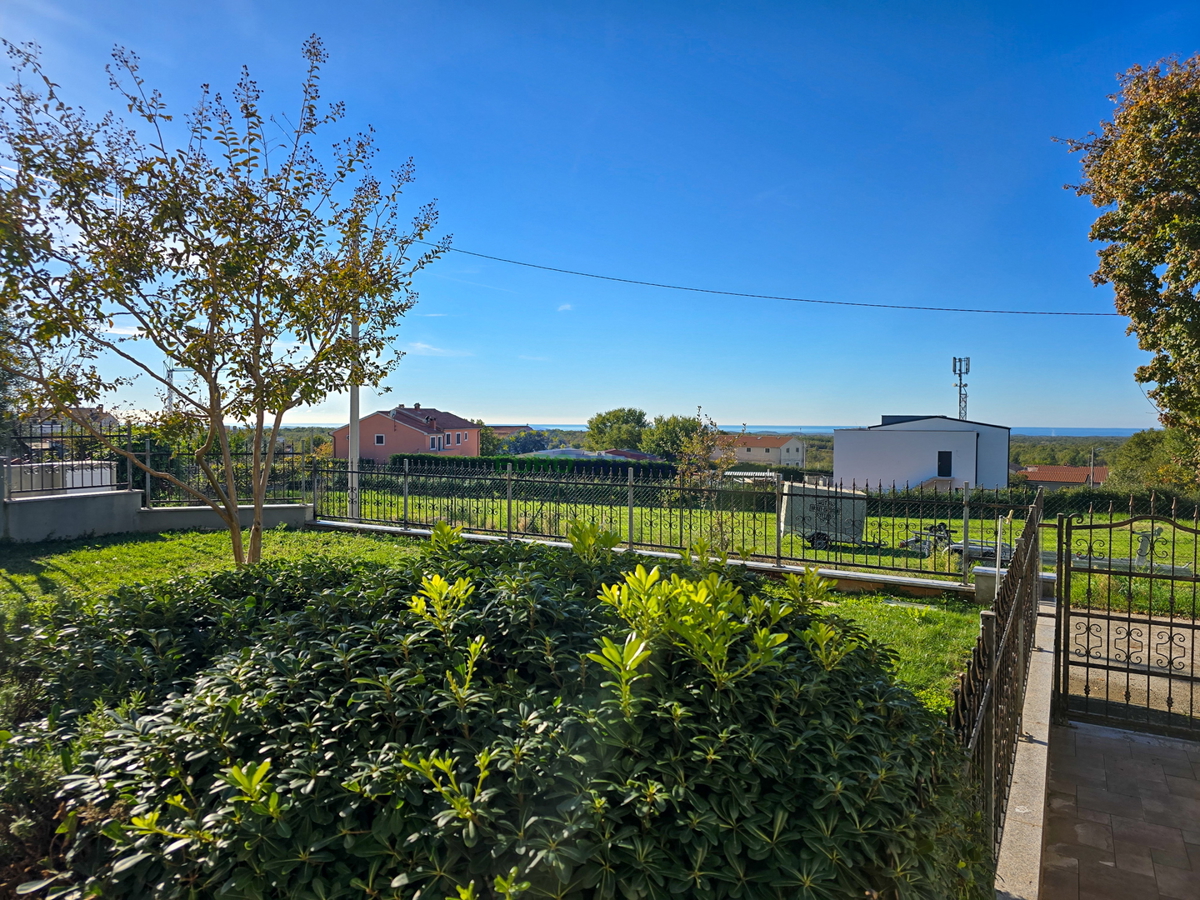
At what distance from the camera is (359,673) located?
6.86 feet

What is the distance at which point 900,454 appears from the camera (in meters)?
40.9

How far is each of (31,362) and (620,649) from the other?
6.80m

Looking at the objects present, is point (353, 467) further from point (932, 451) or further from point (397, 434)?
point (397, 434)

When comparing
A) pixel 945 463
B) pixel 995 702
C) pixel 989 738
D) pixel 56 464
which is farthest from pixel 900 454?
pixel 989 738

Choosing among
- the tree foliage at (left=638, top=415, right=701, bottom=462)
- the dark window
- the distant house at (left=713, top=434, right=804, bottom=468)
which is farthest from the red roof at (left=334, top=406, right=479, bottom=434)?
the dark window

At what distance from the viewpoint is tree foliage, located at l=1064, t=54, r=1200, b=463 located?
11539 mm

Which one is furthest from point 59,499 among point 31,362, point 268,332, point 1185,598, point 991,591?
point 1185,598

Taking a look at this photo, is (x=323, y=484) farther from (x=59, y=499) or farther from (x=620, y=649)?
(x=620, y=649)

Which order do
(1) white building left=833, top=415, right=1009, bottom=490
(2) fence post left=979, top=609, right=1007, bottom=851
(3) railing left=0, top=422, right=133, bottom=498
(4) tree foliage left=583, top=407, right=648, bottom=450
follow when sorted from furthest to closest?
(4) tree foliage left=583, top=407, right=648, bottom=450, (1) white building left=833, top=415, right=1009, bottom=490, (3) railing left=0, top=422, right=133, bottom=498, (2) fence post left=979, top=609, right=1007, bottom=851

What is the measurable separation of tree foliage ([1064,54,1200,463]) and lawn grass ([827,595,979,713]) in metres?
8.69

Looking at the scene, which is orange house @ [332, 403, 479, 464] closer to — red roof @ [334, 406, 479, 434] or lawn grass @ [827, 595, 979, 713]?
red roof @ [334, 406, 479, 434]

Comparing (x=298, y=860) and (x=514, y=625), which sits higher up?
(x=514, y=625)

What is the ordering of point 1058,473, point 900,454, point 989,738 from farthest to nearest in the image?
point 1058,473
point 900,454
point 989,738

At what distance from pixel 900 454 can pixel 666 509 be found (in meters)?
32.9
